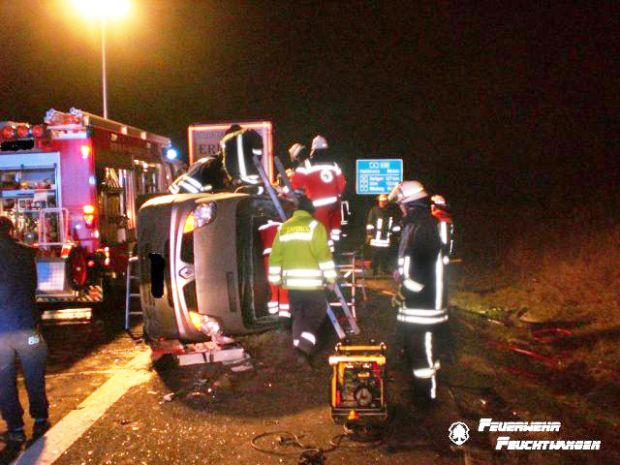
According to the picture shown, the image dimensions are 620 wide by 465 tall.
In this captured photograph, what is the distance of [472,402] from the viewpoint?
612cm

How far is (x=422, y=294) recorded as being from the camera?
5852 mm

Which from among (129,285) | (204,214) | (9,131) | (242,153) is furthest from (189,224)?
(9,131)

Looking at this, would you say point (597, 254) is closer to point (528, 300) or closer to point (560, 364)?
point (528, 300)

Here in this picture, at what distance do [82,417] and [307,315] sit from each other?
2.26 meters

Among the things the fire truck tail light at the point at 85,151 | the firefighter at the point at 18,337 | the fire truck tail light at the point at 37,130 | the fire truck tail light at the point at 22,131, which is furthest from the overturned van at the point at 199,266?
the fire truck tail light at the point at 22,131

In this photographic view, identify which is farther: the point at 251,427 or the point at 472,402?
the point at 472,402

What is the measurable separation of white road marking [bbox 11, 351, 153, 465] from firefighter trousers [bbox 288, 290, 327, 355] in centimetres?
159

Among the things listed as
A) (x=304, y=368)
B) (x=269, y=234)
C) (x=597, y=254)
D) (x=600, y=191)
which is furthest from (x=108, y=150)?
(x=600, y=191)

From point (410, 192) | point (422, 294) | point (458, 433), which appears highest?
point (410, 192)

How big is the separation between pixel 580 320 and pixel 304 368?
4.52m

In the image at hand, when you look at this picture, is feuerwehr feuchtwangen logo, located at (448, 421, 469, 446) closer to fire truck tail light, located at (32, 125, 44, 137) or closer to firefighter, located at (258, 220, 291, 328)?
firefighter, located at (258, 220, 291, 328)

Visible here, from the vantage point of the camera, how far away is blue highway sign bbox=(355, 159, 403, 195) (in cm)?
2144

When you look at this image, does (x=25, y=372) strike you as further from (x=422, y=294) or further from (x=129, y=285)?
(x=129, y=285)

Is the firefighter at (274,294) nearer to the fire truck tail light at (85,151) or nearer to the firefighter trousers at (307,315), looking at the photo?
the firefighter trousers at (307,315)
